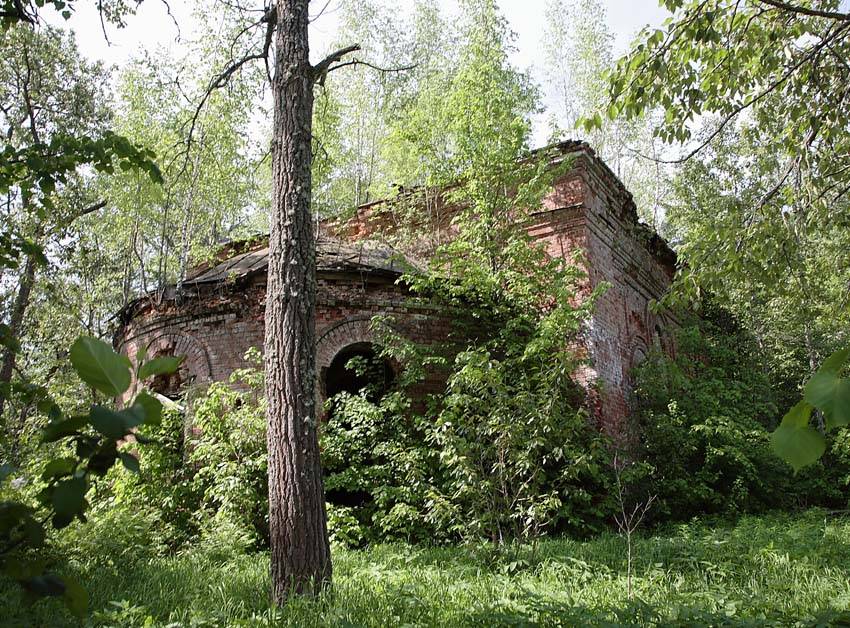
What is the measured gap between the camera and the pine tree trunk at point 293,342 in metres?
4.86

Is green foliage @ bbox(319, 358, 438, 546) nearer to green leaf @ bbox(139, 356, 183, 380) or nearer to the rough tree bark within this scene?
the rough tree bark

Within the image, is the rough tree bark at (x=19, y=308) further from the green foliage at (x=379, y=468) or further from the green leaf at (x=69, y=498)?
the green leaf at (x=69, y=498)

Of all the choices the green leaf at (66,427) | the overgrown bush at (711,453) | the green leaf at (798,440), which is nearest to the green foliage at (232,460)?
the overgrown bush at (711,453)

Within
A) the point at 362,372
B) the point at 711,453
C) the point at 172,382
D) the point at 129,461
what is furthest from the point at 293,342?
the point at 711,453

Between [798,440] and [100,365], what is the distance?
1.09m

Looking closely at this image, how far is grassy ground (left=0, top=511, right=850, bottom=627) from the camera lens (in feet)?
13.1

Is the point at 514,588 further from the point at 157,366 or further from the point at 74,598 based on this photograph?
the point at 157,366

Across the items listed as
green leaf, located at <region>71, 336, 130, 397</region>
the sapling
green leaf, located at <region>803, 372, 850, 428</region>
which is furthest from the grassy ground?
green leaf, located at <region>71, 336, 130, 397</region>

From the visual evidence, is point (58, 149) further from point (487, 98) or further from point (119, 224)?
point (119, 224)

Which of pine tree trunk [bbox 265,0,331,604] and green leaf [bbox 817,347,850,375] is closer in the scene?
green leaf [bbox 817,347,850,375]

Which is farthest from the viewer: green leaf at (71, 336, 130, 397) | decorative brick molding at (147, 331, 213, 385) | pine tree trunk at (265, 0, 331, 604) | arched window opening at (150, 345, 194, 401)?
arched window opening at (150, 345, 194, 401)

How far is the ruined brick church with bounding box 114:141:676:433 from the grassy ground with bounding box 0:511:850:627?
3288mm

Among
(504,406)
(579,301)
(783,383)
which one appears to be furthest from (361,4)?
(504,406)

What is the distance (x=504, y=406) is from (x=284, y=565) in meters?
→ 3.29
